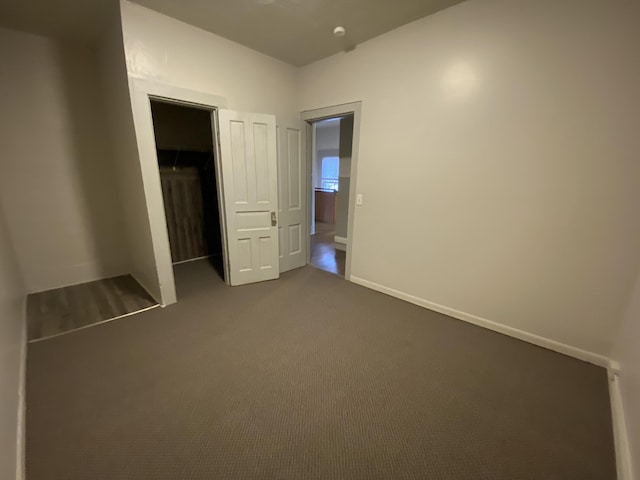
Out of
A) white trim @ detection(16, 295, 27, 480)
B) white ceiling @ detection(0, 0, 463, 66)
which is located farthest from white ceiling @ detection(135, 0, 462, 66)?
white trim @ detection(16, 295, 27, 480)

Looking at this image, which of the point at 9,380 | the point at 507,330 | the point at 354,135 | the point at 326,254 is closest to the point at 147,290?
the point at 9,380

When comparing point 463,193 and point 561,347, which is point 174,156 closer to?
point 463,193

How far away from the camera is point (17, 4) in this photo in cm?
208

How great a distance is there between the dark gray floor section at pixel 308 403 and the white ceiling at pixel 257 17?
2751 millimetres

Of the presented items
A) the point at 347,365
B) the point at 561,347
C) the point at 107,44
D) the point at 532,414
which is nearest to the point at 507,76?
the point at 561,347

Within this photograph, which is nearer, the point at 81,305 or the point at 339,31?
the point at 339,31

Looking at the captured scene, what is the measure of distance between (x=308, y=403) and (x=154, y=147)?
2509 mm

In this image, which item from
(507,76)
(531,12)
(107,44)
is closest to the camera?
(531,12)

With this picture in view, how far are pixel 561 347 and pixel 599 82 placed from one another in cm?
198

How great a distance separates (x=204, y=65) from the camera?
2.55m

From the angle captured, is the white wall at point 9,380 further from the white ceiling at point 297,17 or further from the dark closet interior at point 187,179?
the white ceiling at point 297,17

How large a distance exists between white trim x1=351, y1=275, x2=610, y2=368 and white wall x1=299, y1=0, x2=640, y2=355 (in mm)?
46

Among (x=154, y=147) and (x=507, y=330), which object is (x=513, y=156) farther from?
(x=154, y=147)

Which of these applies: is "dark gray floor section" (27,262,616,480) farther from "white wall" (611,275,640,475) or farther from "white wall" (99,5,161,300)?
"white wall" (99,5,161,300)
